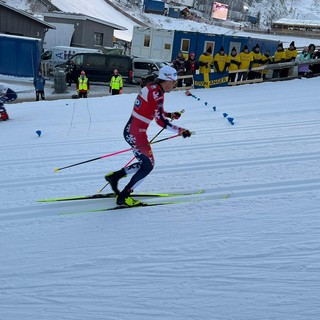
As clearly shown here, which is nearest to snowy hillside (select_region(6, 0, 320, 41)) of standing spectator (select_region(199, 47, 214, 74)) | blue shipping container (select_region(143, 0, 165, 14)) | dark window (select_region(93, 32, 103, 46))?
blue shipping container (select_region(143, 0, 165, 14))

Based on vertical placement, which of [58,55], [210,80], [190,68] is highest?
[190,68]

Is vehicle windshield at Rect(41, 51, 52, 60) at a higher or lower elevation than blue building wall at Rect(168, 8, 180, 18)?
lower

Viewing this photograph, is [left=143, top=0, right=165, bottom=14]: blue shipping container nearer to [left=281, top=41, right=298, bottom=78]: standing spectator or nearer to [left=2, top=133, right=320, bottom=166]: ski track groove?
[left=281, top=41, right=298, bottom=78]: standing spectator

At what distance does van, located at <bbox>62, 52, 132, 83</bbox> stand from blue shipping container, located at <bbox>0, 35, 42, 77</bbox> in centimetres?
170

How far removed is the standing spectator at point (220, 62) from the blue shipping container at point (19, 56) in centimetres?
1079

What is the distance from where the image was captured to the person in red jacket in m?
5.21

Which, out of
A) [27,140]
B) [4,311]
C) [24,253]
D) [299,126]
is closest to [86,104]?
[27,140]

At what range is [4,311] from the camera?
3.31m

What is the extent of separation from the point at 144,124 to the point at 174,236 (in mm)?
1494

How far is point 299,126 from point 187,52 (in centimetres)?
2035

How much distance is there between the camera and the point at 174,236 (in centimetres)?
450

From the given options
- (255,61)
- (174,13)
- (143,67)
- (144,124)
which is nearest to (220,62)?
(255,61)

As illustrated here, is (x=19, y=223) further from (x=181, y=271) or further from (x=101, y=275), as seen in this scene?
(x=181, y=271)

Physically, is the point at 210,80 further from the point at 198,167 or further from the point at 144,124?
the point at 144,124
